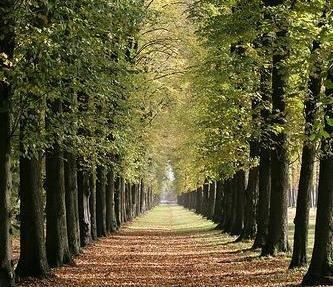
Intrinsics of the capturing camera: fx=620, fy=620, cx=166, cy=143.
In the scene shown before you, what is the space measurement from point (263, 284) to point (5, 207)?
6091 millimetres

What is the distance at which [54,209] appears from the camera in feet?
57.6

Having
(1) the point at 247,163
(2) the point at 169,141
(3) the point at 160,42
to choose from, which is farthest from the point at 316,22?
(2) the point at 169,141

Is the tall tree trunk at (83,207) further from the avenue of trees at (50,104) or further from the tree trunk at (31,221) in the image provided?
the tree trunk at (31,221)

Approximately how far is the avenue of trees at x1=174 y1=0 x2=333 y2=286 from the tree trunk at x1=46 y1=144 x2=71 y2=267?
235 inches

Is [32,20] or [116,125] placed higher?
[32,20]

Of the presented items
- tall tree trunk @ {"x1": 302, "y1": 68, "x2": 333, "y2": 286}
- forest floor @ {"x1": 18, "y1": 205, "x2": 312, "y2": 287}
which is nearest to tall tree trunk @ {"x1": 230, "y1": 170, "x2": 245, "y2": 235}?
forest floor @ {"x1": 18, "y1": 205, "x2": 312, "y2": 287}

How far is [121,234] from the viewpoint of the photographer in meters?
35.1

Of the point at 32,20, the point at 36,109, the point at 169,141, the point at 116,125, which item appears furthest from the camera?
the point at 169,141

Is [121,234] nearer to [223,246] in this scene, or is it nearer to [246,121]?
[223,246]

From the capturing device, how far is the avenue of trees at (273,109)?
1342 cm

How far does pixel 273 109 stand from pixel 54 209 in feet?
23.6

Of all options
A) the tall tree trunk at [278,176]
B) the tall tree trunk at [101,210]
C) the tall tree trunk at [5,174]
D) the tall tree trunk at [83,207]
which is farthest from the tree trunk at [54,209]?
the tall tree trunk at [101,210]

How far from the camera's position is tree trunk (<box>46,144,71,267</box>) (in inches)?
688

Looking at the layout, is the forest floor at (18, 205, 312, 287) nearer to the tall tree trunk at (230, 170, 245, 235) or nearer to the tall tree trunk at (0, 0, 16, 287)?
the tall tree trunk at (0, 0, 16, 287)
